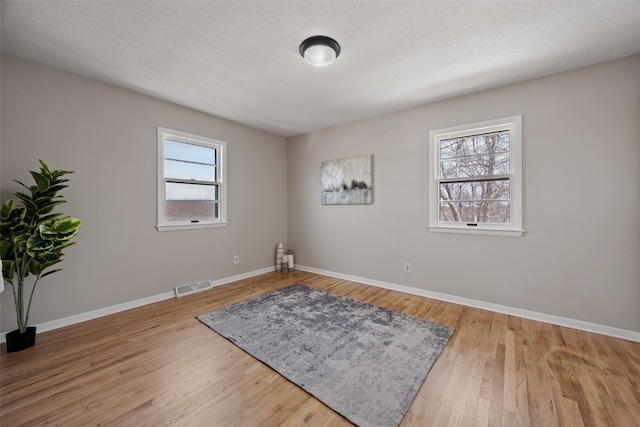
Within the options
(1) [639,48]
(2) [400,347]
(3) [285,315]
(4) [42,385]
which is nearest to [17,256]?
(4) [42,385]

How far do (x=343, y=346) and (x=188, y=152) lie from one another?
10.8 feet

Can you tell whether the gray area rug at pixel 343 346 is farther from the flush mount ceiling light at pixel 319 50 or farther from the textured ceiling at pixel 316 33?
the textured ceiling at pixel 316 33

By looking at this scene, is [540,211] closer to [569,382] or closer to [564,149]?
[564,149]

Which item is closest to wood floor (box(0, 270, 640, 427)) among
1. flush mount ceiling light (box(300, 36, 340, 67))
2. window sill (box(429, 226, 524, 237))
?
window sill (box(429, 226, 524, 237))

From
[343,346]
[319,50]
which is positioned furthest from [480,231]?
[319,50]

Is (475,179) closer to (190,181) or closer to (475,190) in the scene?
(475,190)

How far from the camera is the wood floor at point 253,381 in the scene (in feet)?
4.72

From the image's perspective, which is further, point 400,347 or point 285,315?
point 285,315

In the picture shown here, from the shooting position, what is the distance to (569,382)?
171cm

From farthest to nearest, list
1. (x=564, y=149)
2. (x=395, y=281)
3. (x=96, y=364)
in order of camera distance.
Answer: (x=395, y=281) → (x=564, y=149) → (x=96, y=364)

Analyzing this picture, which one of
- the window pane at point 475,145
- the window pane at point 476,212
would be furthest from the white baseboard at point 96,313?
the window pane at point 475,145

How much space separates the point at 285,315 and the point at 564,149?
11.2ft

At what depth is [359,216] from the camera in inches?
160

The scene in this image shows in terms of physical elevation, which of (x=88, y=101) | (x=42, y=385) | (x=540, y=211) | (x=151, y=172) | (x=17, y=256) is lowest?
(x=42, y=385)
